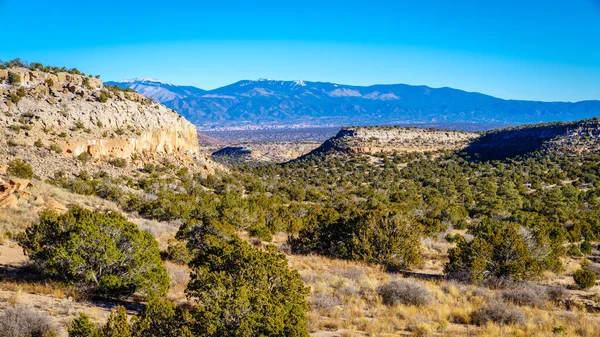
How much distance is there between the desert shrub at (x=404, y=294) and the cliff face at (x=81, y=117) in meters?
29.6

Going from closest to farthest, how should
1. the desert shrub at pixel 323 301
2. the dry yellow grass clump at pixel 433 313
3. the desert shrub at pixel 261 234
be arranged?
the dry yellow grass clump at pixel 433 313, the desert shrub at pixel 323 301, the desert shrub at pixel 261 234

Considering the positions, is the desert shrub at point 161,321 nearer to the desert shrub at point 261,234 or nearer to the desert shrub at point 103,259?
the desert shrub at point 103,259

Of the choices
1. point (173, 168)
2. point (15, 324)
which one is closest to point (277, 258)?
point (15, 324)

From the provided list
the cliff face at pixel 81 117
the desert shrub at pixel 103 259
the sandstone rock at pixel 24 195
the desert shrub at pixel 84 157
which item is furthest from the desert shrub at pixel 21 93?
the desert shrub at pixel 103 259

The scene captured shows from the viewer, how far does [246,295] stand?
7.04 metres

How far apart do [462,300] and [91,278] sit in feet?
31.4

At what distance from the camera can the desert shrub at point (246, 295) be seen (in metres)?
6.63

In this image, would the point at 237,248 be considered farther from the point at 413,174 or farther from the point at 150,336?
the point at 413,174

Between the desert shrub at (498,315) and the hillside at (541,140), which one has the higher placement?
the hillside at (541,140)

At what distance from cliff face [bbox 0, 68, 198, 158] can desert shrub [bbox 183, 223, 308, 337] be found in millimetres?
28473

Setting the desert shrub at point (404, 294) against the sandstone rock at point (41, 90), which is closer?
the desert shrub at point (404, 294)

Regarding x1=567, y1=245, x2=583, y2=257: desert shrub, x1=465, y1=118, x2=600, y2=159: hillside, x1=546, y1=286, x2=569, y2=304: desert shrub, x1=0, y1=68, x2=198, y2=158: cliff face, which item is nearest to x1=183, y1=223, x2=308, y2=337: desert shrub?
x1=546, y1=286, x2=569, y2=304: desert shrub

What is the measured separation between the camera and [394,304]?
10.8 meters

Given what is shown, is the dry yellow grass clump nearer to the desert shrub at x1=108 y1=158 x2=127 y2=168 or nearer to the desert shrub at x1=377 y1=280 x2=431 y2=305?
the desert shrub at x1=377 y1=280 x2=431 y2=305
